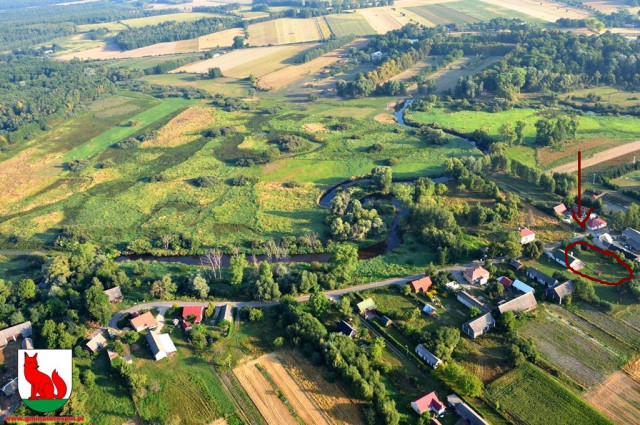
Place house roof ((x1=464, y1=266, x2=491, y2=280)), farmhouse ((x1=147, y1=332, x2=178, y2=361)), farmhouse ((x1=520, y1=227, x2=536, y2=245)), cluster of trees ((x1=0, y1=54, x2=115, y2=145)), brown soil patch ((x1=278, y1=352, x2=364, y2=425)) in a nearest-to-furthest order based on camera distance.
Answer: brown soil patch ((x1=278, y1=352, x2=364, y2=425)), farmhouse ((x1=147, y1=332, x2=178, y2=361)), house roof ((x1=464, y1=266, x2=491, y2=280)), farmhouse ((x1=520, y1=227, x2=536, y2=245)), cluster of trees ((x1=0, y1=54, x2=115, y2=145))

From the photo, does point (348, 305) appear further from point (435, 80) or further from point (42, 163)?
point (435, 80)

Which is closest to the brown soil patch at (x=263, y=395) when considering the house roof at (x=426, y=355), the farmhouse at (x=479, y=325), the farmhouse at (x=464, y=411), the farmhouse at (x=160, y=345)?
the farmhouse at (x=160, y=345)

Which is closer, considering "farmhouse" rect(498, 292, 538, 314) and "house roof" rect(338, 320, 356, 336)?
"house roof" rect(338, 320, 356, 336)

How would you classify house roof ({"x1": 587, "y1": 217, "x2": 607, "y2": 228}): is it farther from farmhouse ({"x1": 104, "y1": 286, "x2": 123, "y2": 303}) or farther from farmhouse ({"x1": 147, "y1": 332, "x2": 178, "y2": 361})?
farmhouse ({"x1": 104, "y1": 286, "x2": 123, "y2": 303})

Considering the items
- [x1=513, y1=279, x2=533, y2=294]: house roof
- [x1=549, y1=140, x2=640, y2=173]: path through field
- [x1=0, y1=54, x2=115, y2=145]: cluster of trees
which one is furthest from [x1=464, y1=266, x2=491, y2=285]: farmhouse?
[x1=0, y1=54, x2=115, y2=145]: cluster of trees

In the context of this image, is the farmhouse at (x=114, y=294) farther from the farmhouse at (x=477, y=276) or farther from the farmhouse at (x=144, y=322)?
the farmhouse at (x=477, y=276)

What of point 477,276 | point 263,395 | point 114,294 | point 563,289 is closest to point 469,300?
point 477,276
